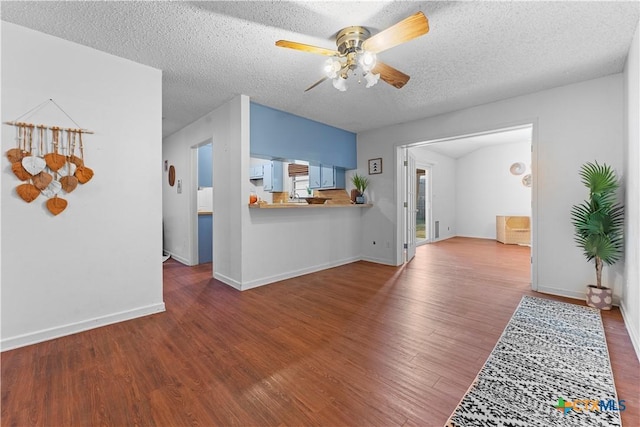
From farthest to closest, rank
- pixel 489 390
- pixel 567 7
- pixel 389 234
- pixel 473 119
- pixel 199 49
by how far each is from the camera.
→ pixel 389 234 → pixel 473 119 → pixel 199 49 → pixel 567 7 → pixel 489 390

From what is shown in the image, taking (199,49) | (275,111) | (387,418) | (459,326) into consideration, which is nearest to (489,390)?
(387,418)

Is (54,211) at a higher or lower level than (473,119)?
lower

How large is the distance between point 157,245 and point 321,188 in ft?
10.8

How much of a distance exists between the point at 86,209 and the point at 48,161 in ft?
1.47

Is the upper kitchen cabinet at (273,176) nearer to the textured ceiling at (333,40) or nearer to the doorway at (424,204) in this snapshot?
the textured ceiling at (333,40)

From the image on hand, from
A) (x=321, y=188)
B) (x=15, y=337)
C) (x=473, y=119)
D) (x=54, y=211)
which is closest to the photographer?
(x=15, y=337)

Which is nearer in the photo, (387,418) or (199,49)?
(387,418)

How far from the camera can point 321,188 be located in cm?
548

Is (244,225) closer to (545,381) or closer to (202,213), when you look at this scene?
(202,213)

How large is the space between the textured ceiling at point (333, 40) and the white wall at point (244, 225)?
24.8 inches

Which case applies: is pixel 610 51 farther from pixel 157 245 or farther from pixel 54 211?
pixel 54 211

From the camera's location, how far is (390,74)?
217cm

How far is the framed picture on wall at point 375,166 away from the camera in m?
4.95

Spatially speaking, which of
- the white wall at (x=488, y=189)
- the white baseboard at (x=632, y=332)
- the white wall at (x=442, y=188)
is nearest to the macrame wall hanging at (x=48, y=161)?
the white baseboard at (x=632, y=332)
